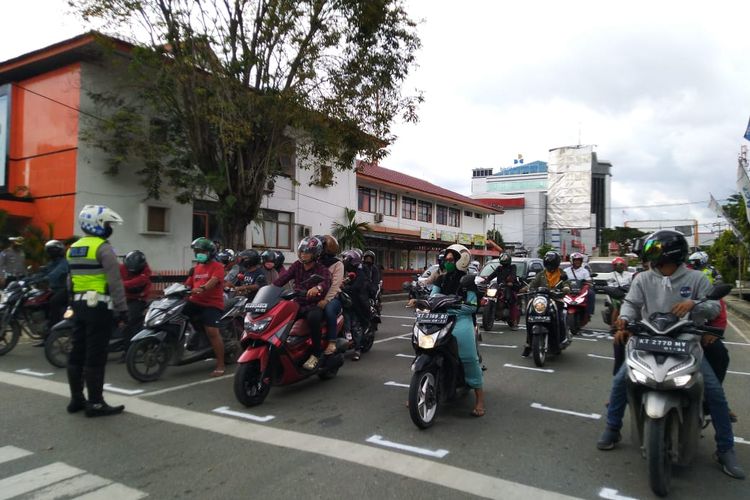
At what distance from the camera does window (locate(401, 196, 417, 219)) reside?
106 feet

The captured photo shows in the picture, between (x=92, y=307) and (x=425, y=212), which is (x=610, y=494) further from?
(x=425, y=212)

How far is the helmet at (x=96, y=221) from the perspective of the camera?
199 inches

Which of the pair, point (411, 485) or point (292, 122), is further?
point (292, 122)

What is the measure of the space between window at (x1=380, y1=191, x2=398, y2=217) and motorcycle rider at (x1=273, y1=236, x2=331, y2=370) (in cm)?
2383

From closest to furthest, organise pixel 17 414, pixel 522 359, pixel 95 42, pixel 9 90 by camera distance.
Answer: pixel 17 414 < pixel 522 359 < pixel 95 42 < pixel 9 90

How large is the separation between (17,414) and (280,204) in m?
17.3

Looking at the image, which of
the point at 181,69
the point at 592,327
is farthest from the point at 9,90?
the point at 592,327

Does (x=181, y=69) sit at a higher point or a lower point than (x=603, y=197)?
lower

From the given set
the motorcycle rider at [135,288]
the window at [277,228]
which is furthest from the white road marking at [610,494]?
the window at [277,228]

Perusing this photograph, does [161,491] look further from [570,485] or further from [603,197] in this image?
[603,197]

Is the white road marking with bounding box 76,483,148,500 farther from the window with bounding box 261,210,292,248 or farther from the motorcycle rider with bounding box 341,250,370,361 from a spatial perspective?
the window with bounding box 261,210,292,248

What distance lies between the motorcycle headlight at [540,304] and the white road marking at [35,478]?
6039mm

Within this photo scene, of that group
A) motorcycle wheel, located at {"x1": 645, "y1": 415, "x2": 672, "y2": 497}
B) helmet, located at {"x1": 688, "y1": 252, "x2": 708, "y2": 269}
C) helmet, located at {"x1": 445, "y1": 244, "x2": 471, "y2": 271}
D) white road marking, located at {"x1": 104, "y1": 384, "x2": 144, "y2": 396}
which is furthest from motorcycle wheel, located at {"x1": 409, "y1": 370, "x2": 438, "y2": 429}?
helmet, located at {"x1": 688, "y1": 252, "x2": 708, "y2": 269}

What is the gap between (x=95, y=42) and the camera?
45.7 ft
